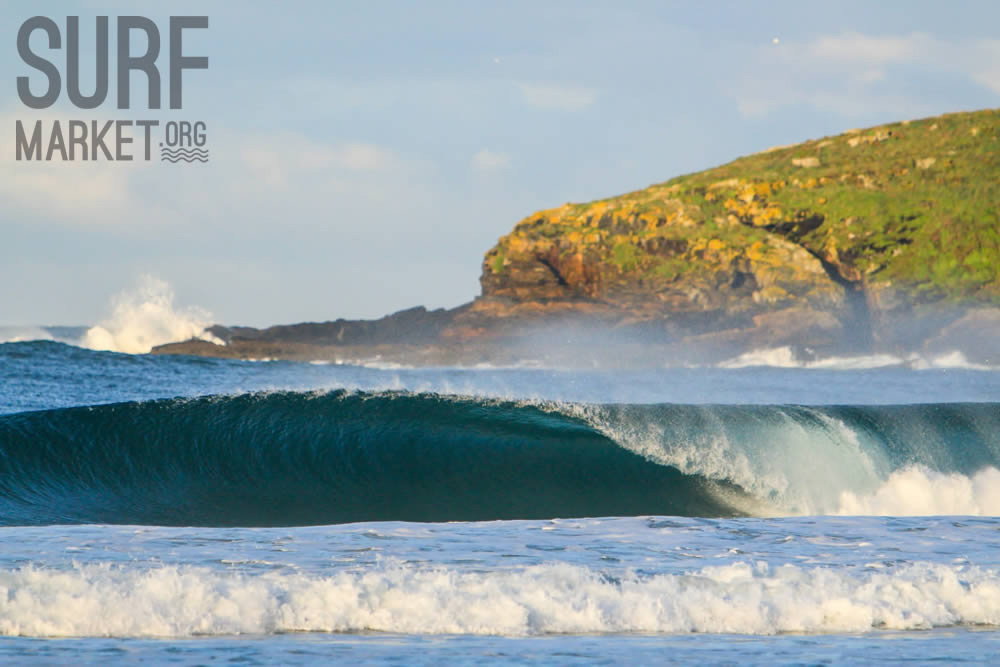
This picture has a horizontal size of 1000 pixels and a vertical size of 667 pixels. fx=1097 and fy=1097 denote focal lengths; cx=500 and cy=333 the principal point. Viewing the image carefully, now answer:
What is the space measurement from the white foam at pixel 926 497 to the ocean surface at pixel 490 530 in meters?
0.04

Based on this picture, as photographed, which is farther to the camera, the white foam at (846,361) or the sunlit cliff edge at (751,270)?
the sunlit cliff edge at (751,270)

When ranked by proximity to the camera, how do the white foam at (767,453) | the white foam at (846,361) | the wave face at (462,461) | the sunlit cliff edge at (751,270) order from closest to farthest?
the wave face at (462,461)
the white foam at (767,453)
the white foam at (846,361)
the sunlit cliff edge at (751,270)

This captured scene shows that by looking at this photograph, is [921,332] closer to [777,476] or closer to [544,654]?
[777,476]

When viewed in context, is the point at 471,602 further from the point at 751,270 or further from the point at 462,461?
the point at 751,270

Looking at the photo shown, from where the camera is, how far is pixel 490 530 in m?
8.85

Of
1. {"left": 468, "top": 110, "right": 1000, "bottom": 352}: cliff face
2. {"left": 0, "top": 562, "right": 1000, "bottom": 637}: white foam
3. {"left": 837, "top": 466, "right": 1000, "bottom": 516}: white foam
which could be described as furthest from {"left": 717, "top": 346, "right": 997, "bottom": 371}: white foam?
{"left": 0, "top": 562, "right": 1000, "bottom": 637}: white foam

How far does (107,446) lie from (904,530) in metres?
8.90

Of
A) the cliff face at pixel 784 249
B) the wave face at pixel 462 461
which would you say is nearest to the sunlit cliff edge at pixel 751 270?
the cliff face at pixel 784 249

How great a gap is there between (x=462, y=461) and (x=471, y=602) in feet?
21.6

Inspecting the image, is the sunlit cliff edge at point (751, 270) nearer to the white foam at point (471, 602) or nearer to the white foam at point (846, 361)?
the white foam at point (846, 361)

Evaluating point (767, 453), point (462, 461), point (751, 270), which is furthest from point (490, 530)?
point (751, 270)

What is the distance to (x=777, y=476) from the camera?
12539 mm

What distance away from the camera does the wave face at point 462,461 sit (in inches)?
462

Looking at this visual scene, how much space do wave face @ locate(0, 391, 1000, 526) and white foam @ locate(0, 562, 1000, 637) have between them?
4.48 meters
